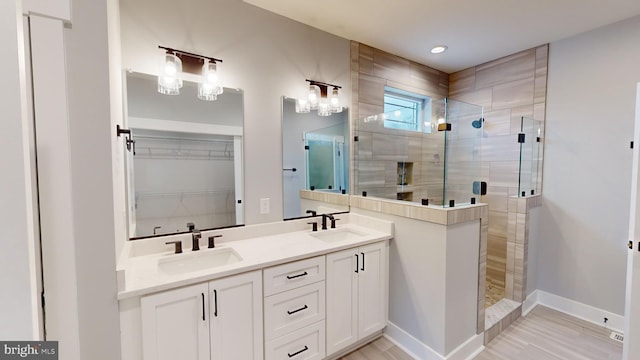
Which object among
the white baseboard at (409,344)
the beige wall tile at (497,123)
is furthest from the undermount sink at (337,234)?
the beige wall tile at (497,123)

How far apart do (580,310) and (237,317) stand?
3.28 meters

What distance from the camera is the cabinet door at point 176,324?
1.22 m

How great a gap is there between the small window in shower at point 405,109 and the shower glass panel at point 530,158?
1047 mm

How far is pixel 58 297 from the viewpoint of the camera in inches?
38.0

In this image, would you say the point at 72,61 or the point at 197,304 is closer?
the point at 72,61

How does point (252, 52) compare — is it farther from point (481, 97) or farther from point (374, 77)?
point (481, 97)

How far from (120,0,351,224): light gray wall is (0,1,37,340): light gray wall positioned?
1205mm

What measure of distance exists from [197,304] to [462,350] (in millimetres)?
1938

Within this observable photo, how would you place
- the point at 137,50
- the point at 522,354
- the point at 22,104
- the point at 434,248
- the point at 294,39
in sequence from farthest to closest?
the point at 294,39
the point at 522,354
the point at 434,248
the point at 137,50
the point at 22,104

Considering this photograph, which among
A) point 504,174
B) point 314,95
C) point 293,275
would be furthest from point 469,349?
point 314,95

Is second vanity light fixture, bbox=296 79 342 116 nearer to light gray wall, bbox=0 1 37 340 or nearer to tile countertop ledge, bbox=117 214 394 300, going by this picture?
tile countertop ledge, bbox=117 214 394 300

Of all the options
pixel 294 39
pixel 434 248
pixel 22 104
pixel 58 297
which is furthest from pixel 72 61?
pixel 434 248

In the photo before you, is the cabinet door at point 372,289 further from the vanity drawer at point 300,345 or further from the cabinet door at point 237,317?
the cabinet door at point 237,317

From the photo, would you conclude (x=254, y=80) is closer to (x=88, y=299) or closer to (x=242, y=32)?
(x=242, y=32)
